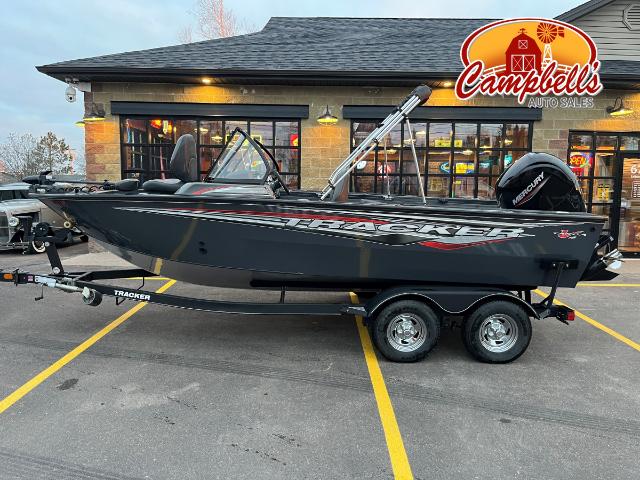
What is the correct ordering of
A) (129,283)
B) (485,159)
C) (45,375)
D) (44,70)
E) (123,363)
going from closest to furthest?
(45,375) < (123,363) < (129,283) < (44,70) < (485,159)

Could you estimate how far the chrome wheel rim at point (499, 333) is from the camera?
4.26 metres

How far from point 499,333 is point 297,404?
7.07ft

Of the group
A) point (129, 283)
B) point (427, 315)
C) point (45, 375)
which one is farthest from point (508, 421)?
point (129, 283)

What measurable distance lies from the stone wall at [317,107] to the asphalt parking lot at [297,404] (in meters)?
5.41

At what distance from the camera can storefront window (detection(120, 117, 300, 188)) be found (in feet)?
32.7

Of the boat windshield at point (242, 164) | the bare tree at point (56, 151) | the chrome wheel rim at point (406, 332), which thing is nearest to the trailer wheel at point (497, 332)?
the chrome wheel rim at point (406, 332)

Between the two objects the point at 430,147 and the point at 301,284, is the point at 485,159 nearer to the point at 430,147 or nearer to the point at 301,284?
the point at 430,147

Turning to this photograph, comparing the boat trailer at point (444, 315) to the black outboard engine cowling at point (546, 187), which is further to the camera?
the black outboard engine cowling at point (546, 187)

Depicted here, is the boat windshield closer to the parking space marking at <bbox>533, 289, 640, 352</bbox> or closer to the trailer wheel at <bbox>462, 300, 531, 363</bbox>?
the trailer wheel at <bbox>462, 300, 531, 363</bbox>

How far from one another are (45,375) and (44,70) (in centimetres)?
776

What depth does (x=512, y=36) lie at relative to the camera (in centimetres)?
946

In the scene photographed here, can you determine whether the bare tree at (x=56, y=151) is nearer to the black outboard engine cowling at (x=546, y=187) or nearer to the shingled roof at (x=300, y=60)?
the shingled roof at (x=300, y=60)


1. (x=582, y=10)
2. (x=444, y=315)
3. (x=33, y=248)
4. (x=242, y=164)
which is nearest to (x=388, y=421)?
(x=444, y=315)

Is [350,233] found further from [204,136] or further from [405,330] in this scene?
[204,136]
